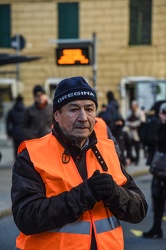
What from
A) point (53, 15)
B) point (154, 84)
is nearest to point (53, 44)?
point (53, 15)

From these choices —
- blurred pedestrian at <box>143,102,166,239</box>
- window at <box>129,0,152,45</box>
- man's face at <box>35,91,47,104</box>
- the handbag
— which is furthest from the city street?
window at <box>129,0,152,45</box>

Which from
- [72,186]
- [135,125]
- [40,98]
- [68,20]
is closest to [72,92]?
[72,186]

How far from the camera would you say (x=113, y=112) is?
10344 mm

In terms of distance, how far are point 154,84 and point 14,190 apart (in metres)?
19.2

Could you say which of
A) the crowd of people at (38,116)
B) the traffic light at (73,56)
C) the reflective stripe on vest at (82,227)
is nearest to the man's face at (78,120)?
the reflective stripe on vest at (82,227)

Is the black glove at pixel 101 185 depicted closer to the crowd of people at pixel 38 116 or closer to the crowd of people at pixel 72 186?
the crowd of people at pixel 72 186

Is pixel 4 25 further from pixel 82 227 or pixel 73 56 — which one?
A: pixel 82 227

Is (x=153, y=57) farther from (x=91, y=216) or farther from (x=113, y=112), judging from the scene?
(x=91, y=216)

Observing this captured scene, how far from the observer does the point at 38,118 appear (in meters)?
9.68

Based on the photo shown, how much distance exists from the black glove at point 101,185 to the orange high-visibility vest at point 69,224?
0.13 metres

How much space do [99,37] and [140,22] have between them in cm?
→ 186

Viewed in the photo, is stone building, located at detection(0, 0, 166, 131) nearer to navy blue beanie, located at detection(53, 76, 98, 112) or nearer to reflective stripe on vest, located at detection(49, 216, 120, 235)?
navy blue beanie, located at detection(53, 76, 98, 112)

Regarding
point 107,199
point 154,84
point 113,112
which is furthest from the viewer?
point 154,84

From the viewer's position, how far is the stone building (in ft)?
75.4
